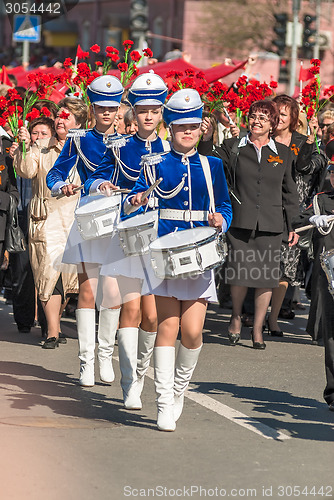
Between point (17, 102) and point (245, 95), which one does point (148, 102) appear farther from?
point (245, 95)

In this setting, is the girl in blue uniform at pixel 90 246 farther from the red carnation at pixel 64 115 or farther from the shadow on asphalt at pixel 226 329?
the shadow on asphalt at pixel 226 329

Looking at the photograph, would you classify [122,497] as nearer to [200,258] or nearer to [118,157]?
[200,258]

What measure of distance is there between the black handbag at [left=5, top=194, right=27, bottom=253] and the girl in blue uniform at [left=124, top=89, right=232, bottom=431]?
3.32 metres

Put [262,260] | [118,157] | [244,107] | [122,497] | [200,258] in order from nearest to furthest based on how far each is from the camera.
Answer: [122,497] → [200,258] → [118,157] → [262,260] → [244,107]

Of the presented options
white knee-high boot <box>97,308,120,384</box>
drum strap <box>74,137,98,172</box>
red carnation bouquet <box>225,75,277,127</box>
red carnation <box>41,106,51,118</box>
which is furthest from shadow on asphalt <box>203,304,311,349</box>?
drum strap <box>74,137,98,172</box>

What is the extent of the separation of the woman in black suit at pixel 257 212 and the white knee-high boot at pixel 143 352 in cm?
262

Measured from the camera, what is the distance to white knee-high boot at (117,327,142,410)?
287 inches

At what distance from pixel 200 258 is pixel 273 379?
93.8 inches

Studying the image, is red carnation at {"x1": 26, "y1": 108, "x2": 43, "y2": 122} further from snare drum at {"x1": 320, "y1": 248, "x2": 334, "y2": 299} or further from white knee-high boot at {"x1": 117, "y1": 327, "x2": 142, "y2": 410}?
snare drum at {"x1": 320, "y1": 248, "x2": 334, "y2": 299}

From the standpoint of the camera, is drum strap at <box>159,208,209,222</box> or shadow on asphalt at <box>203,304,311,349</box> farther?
shadow on asphalt at <box>203,304,311,349</box>

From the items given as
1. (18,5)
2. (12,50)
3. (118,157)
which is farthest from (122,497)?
(12,50)

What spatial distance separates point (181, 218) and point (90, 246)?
4.58 ft

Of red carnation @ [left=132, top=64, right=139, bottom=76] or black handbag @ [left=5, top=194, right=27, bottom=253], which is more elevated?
red carnation @ [left=132, top=64, right=139, bottom=76]

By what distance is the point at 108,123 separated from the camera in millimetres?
8367
